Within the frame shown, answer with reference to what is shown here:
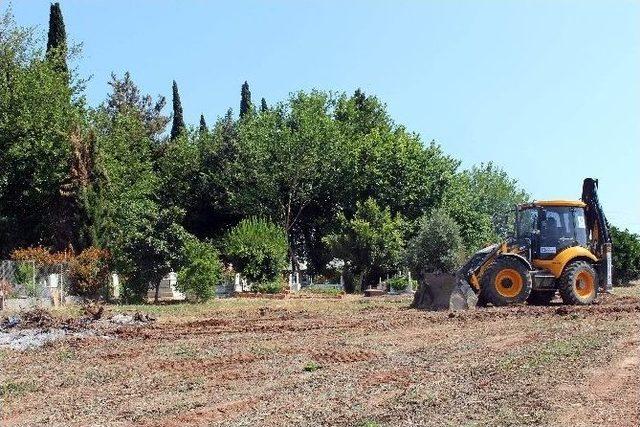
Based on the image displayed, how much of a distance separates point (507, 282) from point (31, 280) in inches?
610

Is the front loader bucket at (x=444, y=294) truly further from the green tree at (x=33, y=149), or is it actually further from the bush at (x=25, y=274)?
the green tree at (x=33, y=149)

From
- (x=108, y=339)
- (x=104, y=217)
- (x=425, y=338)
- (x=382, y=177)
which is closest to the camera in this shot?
(x=425, y=338)

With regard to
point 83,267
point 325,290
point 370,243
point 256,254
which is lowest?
point 325,290

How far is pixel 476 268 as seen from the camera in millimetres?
19500

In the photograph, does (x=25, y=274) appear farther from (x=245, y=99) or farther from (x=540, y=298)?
(x=245, y=99)

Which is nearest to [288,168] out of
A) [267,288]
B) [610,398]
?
[267,288]

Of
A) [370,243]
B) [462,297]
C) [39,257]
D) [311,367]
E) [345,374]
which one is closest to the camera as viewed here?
[345,374]

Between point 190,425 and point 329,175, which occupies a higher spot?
point 329,175

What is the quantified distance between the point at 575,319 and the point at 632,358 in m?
5.63

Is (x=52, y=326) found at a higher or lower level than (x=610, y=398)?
higher

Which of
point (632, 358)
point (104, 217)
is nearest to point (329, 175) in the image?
point (104, 217)

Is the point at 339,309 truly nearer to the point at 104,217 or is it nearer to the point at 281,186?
the point at 104,217

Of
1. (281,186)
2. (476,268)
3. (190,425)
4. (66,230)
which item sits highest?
(281,186)

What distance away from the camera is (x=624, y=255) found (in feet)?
116
